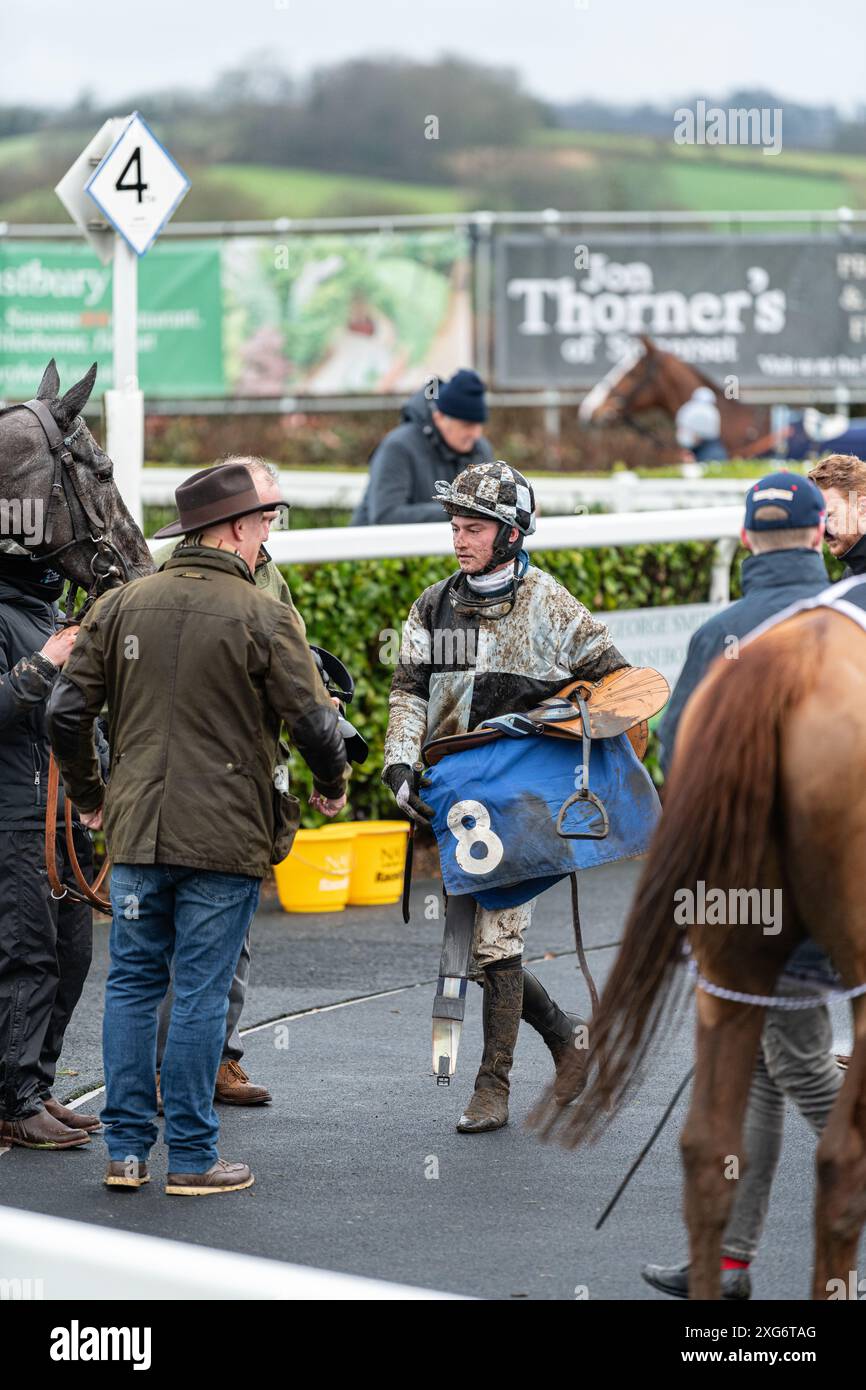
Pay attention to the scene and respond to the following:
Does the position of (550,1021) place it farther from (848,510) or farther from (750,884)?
(750,884)

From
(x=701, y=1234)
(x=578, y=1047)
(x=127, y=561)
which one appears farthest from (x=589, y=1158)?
(x=127, y=561)

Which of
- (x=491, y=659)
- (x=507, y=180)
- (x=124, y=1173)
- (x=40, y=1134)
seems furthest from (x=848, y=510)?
(x=507, y=180)

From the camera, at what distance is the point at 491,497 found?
5750 mm

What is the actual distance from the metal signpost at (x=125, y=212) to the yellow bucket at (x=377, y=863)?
176cm

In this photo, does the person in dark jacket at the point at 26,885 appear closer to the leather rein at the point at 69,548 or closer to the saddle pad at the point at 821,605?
the leather rein at the point at 69,548

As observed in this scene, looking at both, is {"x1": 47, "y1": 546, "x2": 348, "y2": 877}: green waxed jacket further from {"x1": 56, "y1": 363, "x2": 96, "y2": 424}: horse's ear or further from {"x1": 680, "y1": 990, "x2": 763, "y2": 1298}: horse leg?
{"x1": 680, "y1": 990, "x2": 763, "y2": 1298}: horse leg

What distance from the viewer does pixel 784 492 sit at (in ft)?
13.8

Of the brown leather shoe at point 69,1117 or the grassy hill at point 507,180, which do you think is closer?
the brown leather shoe at point 69,1117

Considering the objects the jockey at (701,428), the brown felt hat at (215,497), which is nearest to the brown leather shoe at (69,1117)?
the brown felt hat at (215,497)

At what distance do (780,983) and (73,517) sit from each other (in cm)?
250

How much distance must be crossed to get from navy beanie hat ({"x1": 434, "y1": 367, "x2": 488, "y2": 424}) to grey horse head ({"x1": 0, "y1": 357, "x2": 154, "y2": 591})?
3543 mm

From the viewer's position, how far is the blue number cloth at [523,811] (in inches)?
221

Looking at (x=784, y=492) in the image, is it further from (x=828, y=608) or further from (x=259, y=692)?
(x=259, y=692)

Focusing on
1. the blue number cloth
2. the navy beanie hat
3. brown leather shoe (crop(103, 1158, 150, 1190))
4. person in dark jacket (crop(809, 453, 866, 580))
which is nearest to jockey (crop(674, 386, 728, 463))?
the navy beanie hat
